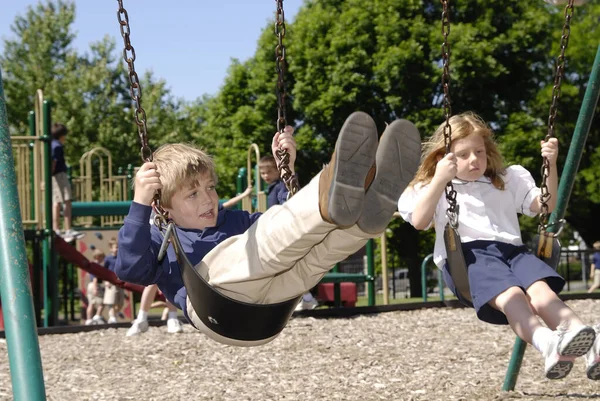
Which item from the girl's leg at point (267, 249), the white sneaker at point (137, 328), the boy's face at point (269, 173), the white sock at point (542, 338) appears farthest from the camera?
the boy's face at point (269, 173)

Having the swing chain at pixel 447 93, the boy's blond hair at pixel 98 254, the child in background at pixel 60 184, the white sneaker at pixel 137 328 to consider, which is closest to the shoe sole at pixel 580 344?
the swing chain at pixel 447 93

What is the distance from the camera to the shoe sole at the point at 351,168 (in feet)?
8.14

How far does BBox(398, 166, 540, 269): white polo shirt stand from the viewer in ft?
12.0

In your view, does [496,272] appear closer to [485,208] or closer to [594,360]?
[485,208]

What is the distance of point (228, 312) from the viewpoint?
2.90m

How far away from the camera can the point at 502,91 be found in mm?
21172

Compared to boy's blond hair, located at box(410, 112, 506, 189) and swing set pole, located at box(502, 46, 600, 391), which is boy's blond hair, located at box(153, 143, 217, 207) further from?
swing set pole, located at box(502, 46, 600, 391)

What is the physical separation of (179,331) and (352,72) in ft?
46.3

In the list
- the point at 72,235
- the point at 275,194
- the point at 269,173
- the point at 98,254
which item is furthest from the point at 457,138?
the point at 98,254

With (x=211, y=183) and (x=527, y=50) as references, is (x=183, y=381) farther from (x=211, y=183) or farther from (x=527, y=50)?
(x=527, y=50)

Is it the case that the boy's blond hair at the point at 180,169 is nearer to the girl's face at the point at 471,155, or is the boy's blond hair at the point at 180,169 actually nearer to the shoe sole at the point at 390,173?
the shoe sole at the point at 390,173

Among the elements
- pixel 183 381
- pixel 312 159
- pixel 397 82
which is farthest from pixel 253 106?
pixel 183 381

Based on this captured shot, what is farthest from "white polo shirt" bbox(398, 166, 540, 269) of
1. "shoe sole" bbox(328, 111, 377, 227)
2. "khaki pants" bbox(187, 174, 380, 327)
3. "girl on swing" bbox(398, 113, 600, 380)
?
"shoe sole" bbox(328, 111, 377, 227)

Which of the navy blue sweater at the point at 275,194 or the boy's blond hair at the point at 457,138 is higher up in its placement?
the boy's blond hair at the point at 457,138
